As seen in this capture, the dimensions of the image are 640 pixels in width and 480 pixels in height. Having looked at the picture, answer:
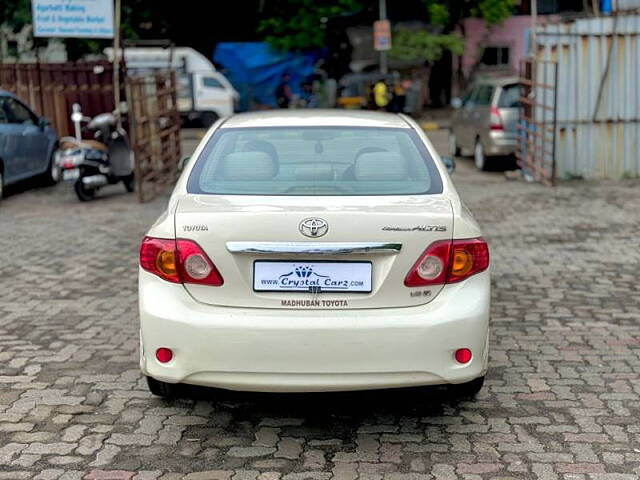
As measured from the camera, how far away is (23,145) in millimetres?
14414

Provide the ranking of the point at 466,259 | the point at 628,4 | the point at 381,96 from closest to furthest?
the point at 466,259, the point at 628,4, the point at 381,96

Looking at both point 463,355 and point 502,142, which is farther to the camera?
point 502,142

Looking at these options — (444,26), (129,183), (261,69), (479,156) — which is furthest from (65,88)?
(444,26)

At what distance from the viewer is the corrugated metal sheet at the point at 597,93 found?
14.8m

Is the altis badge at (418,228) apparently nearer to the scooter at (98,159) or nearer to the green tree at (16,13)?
the scooter at (98,159)

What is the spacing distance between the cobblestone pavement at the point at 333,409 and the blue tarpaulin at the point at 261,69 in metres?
27.0

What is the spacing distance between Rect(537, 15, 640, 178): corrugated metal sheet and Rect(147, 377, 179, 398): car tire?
11.0 m

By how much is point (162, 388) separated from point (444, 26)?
3018cm

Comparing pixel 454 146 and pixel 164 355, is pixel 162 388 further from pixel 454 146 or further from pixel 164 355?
pixel 454 146

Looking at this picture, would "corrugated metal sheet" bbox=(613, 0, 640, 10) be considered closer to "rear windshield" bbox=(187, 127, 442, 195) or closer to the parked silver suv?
the parked silver suv

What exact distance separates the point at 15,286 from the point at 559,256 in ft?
15.9

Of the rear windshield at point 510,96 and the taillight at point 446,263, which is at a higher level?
the taillight at point 446,263

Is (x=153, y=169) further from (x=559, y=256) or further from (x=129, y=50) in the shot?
(x=129, y=50)

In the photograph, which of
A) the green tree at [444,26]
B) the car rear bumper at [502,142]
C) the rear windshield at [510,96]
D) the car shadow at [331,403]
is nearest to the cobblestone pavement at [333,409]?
the car shadow at [331,403]
